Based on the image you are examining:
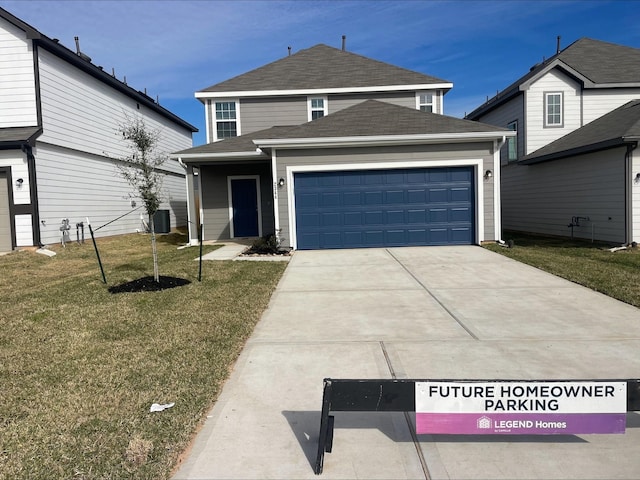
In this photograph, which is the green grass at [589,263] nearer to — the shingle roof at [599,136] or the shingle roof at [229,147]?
the shingle roof at [599,136]

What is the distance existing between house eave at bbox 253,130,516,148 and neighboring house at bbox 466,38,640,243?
328 cm

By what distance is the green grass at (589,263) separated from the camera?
7.31m

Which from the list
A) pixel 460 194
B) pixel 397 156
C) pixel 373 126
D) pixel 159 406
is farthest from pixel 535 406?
pixel 373 126

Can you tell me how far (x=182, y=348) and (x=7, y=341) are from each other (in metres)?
2.28

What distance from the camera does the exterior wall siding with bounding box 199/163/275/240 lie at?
633 inches

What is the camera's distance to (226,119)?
17.7 m

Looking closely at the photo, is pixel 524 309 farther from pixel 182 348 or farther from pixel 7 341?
pixel 7 341

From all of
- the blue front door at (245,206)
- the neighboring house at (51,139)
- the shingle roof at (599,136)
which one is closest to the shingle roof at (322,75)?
the blue front door at (245,206)

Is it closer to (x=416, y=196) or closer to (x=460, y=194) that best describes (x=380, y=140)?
(x=416, y=196)

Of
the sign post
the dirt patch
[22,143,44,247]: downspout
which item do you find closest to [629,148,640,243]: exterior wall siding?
the sign post

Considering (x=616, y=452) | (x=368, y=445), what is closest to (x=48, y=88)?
(x=368, y=445)

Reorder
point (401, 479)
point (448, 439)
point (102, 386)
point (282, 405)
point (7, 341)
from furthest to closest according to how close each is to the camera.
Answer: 1. point (7, 341)
2. point (102, 386)
3. point (282, 405)
4. point (448, 439)
5. point (401, 479)

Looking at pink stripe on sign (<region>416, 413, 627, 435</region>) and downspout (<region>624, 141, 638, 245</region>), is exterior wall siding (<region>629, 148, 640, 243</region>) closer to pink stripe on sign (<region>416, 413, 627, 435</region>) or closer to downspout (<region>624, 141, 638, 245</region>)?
downspout (<region>624, 141, 638, 245</region>)

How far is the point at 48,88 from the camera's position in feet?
47.6
